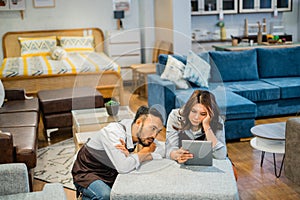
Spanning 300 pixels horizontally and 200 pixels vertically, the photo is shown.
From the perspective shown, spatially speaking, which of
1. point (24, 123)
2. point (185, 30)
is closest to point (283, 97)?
point (185, 30)

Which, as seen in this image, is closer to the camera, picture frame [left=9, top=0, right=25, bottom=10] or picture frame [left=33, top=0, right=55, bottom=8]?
picture frame [left=9, top=0, right=25, bottom=10]

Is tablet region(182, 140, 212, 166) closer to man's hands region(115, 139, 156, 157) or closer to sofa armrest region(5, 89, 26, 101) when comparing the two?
man's hands region(115, 139, 156, 157)

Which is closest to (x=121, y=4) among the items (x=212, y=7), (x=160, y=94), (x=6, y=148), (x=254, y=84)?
(x=212, y=7)

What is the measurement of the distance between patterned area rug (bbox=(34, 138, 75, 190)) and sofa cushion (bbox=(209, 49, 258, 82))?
2.11m

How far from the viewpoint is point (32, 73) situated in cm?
570

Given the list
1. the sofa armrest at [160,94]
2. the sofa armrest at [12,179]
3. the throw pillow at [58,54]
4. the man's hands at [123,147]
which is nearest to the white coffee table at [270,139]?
the sofa armrest at [160,94]

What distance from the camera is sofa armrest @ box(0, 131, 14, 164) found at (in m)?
2.99

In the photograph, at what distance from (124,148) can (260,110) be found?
307 centimetres

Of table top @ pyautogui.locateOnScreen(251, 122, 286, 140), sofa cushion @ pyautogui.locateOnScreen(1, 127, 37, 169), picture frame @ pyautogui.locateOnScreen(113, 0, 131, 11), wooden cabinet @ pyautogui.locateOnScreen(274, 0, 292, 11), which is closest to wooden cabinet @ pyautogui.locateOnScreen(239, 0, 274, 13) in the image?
wooden cabinet @ pyautogui.locateOnScreen(274, 0, 292, 11)

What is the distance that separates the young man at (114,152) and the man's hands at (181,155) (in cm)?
8

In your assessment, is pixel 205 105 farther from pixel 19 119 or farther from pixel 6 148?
pixel 19 119

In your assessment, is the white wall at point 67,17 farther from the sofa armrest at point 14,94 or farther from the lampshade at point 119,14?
the sofa armrest at point 14,94

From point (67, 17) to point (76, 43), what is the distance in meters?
0.60

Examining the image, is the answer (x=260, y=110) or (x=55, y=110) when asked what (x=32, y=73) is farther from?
(x=260, y=110)
